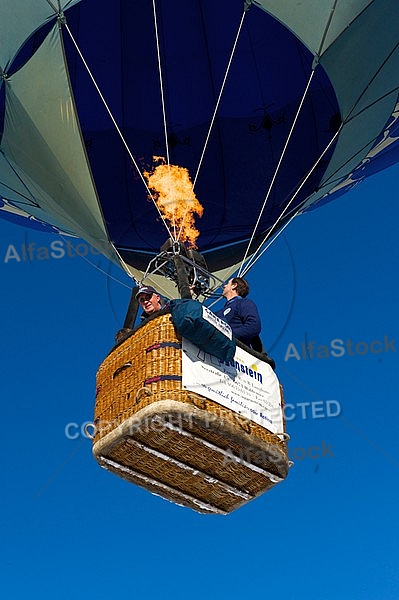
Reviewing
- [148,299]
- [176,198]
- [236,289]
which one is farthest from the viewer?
[176,198]

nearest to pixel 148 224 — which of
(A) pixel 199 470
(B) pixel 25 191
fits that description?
(B) pixel 25 191

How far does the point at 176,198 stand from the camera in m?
6.94

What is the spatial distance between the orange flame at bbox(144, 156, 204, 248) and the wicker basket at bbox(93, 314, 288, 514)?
2.13 m

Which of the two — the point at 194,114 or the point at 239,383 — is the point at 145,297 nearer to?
the point at 239,383

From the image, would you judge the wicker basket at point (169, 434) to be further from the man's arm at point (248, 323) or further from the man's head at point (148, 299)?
the man's arm at point (248, 323)

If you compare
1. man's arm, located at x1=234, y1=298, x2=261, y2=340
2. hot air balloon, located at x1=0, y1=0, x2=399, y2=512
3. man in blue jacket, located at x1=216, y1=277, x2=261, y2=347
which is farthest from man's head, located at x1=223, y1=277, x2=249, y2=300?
hot air balloon, located at x1=0, y1=0, x2=399, y2=512

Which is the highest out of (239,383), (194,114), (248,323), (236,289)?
(194,114)

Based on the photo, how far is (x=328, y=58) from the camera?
679 cm

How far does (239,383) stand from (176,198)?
2.47m

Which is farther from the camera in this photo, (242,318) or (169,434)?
(242,318)

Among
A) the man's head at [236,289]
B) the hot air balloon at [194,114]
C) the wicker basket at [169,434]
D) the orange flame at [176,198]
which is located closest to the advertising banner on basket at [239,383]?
the wicker basket at [169,434]

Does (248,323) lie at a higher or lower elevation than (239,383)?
higher

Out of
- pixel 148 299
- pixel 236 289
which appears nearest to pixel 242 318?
pixel 236 289

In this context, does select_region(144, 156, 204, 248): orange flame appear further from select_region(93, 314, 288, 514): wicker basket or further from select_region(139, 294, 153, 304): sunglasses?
select_region(93, 314, 288, 514): wicker basket
